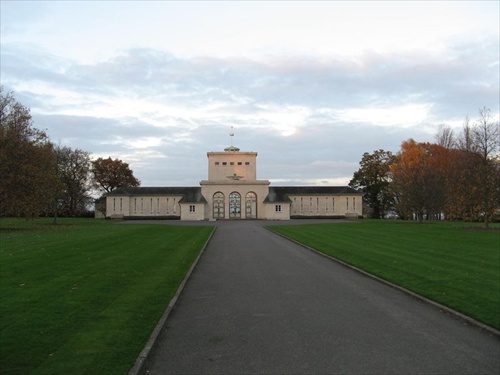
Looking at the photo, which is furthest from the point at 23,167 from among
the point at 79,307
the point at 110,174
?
the point at 110,174

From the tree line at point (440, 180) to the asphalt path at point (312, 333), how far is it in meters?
29.3

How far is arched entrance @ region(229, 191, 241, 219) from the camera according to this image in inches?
3105

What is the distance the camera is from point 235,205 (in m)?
79.2

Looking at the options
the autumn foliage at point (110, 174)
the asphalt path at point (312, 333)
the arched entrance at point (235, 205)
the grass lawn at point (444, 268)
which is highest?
the autumn foliage at point (110, 174)

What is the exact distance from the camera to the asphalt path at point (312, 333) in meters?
6.27

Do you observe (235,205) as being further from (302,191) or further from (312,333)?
(312,333)

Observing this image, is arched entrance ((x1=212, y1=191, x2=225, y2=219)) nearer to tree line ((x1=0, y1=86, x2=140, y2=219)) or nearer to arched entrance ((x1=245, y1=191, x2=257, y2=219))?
arched entrance ((x1=245, y1=191, x2=257, y2=219))

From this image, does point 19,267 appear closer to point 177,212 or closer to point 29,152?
point 29,152

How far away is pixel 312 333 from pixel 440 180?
164ft

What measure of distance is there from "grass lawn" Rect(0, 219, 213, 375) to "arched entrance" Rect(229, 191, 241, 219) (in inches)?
2391

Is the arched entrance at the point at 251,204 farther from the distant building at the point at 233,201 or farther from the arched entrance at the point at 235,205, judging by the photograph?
the arched entrance at the point at 235,205

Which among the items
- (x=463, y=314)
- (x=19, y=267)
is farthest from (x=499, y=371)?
(x=19, y=267)

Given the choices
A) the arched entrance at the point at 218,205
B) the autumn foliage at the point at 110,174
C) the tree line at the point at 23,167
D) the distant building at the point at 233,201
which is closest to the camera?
the tree line at the point at 23,167

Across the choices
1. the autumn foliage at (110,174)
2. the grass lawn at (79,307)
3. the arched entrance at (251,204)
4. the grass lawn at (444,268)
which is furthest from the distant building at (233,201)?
the grass lawn at (79,307)
